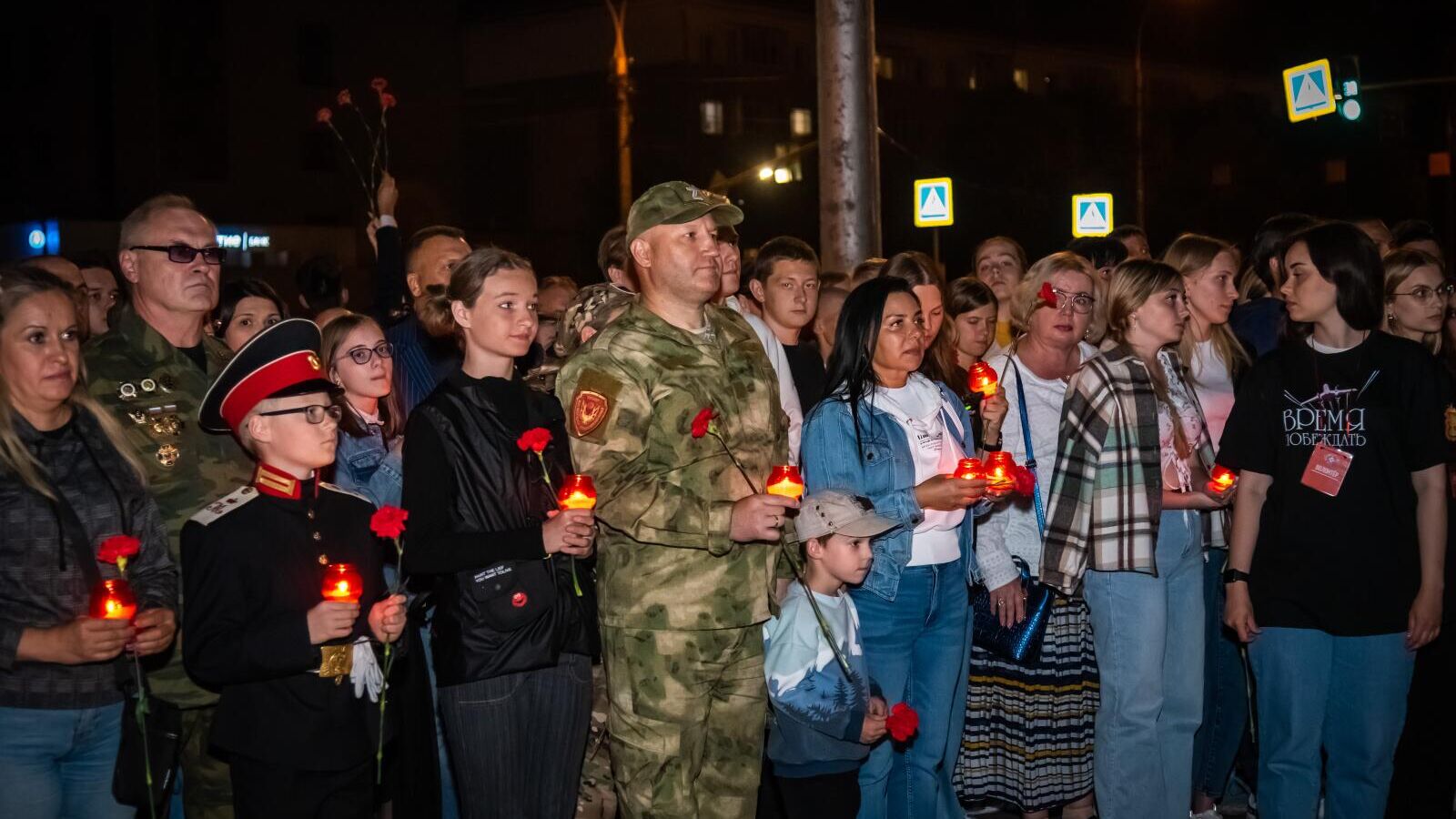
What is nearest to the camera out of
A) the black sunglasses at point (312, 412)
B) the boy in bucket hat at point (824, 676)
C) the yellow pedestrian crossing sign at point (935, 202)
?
the black sunglasses at point (312, 412)

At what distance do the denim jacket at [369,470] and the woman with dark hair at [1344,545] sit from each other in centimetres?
369

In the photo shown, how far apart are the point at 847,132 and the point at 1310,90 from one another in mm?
13943

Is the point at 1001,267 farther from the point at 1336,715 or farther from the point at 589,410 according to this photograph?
the point at 589,410

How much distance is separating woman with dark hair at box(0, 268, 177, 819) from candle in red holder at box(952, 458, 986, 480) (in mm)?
2835

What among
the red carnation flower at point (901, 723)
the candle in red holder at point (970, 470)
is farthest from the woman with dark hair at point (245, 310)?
the red carnation flower at point (901, 723)

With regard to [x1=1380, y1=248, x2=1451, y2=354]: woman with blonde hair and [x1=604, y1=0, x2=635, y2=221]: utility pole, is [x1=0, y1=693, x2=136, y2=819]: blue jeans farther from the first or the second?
[x1=604, y1=0, x2=635, y2=221]: utility pole

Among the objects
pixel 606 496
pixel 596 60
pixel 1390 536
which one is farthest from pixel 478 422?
pixel 596 60

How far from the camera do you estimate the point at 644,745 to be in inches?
179

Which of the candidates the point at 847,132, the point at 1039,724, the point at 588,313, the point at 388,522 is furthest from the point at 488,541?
the point at 847,132

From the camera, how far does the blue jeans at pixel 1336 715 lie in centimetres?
545

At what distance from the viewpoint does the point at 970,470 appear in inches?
198

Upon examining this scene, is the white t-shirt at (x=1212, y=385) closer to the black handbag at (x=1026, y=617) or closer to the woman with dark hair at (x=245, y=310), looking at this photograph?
the black handbag at (x=1026, y=617)

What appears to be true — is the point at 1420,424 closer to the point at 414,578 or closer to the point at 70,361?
the point at 414,578

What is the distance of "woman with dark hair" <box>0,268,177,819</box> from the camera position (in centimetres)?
407
